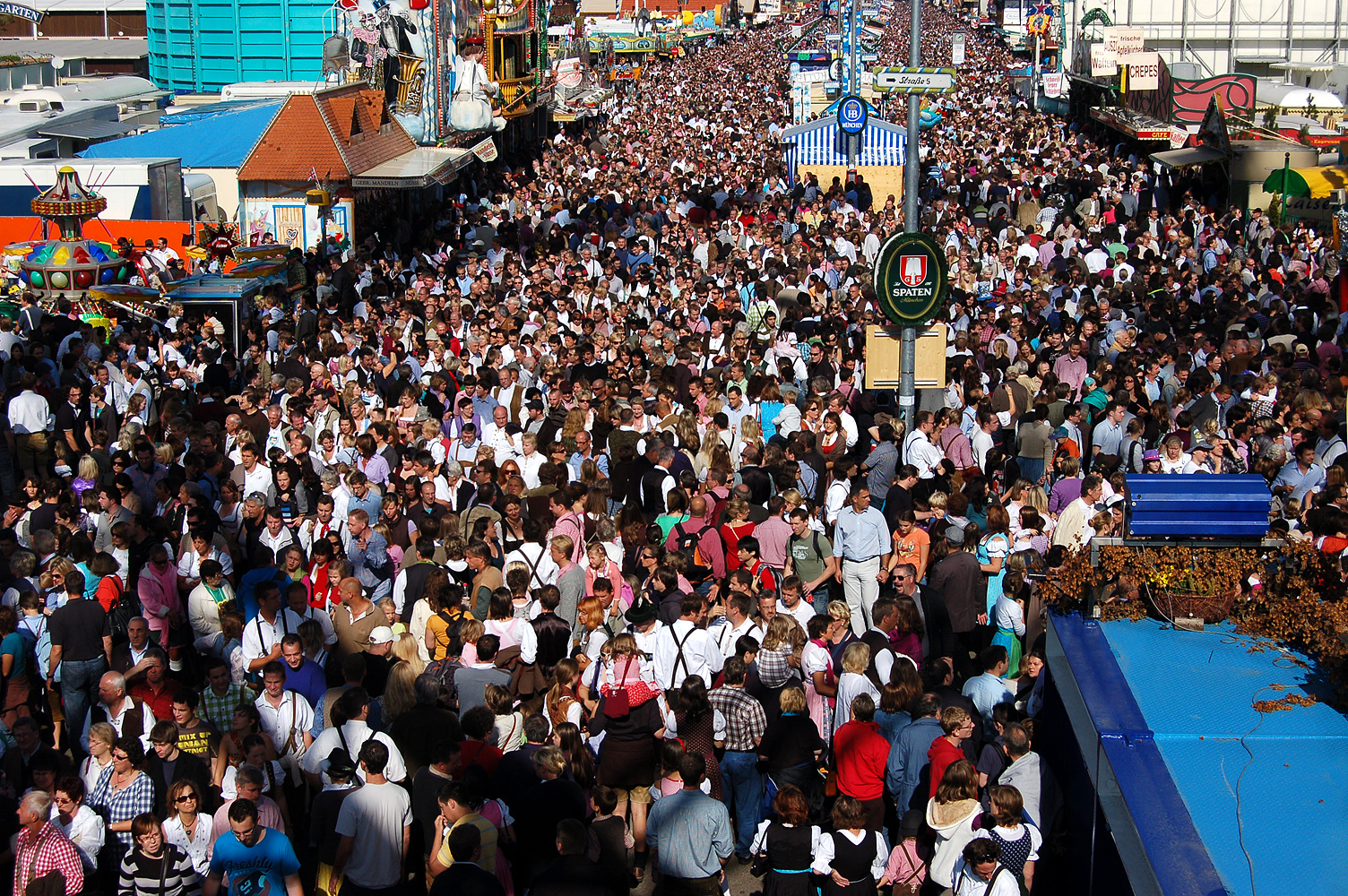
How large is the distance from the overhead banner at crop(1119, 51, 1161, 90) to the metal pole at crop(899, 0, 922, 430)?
2564 centimetres

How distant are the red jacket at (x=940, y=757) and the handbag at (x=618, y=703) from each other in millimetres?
1463

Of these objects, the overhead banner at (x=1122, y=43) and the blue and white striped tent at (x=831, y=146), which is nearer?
the blue and white striped tent at (x=831, y=146)

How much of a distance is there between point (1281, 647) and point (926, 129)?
35.9 m

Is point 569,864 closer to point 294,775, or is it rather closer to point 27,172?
point 294,775

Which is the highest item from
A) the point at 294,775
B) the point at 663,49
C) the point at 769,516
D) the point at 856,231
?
the point at 663,49

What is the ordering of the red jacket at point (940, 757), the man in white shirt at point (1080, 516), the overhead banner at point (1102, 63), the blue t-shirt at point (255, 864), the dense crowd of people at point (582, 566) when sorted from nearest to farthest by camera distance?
the blue t-shirt at point (255, 864)
the dense crowd of people at point (582, 566)
the red jacket at point (940, 757)
the man in white shirt at point (1080, 516)
the overhead banner at point (1102, 63)

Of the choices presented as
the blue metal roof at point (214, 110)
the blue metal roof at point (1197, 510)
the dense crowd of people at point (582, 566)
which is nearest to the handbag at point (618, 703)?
the dense crowd of people at point (582, 566)

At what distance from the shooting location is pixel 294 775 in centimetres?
673

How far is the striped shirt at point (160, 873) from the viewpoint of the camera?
5.77m

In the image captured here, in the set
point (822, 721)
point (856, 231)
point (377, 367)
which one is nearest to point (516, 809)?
point (822, 721)

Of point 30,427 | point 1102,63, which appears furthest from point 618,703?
point 1102,63

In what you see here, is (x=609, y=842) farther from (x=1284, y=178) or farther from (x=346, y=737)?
(x=1284, y=178)

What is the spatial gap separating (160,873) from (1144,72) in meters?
35.1

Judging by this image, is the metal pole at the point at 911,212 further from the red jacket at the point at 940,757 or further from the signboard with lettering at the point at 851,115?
the signboard with lettering at the point at 851,115
